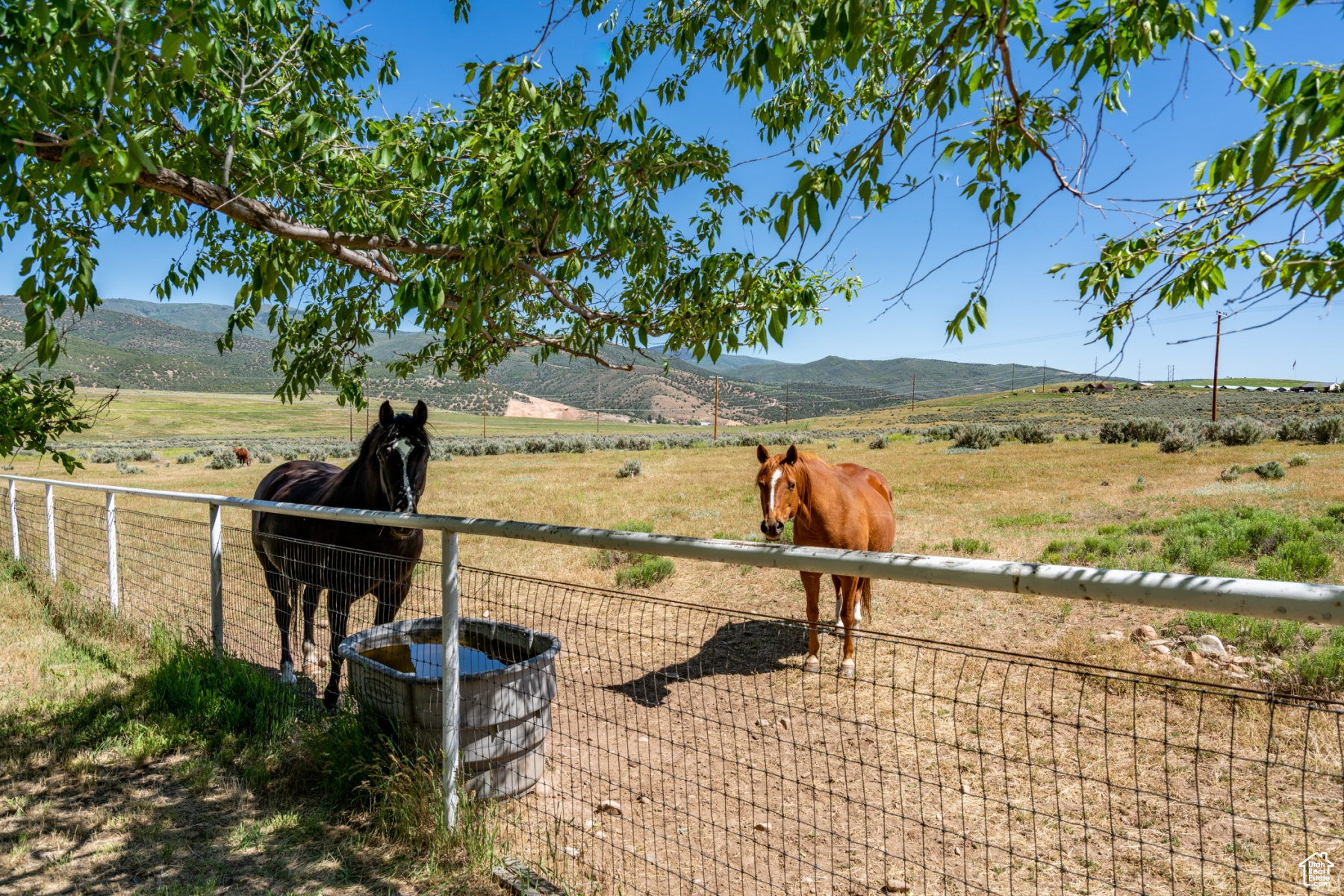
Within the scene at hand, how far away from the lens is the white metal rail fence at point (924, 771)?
226cm

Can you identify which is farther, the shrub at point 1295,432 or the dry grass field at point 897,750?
the shrub at point 1295,432

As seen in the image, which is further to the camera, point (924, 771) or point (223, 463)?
A: point (223, 463)

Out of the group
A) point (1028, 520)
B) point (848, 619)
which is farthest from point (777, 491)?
point (1028, 520)

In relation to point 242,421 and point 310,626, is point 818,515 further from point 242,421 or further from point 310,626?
point 242,421

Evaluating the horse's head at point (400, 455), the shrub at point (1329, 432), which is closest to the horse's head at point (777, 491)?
the horse's head at point (400, 455)

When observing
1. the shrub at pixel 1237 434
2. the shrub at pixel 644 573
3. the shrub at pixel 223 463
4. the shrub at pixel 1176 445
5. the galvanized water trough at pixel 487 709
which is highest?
the shrub at pixel 1237 434

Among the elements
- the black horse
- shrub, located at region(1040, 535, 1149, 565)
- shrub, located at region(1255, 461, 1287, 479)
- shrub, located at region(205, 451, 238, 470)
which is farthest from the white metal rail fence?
shrub, located at region(205, 451, 238, 470)

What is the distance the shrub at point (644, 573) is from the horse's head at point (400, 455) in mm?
4613

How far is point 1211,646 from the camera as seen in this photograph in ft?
18.4

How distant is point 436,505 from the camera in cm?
1662

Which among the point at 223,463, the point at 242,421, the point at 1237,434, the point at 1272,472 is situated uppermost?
the point at 1237,434

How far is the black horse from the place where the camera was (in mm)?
4684

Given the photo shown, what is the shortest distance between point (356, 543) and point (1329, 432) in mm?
31994

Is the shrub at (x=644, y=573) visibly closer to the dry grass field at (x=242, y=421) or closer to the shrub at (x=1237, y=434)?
the shrub at (x=1237, y=434)
